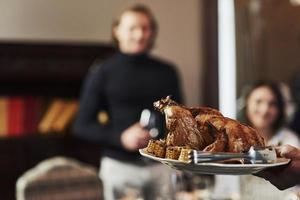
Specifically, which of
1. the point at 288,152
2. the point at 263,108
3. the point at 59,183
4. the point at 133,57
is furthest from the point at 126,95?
the point at 288,152

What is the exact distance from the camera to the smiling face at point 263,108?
2512 mm

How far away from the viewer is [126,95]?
90.8 inches

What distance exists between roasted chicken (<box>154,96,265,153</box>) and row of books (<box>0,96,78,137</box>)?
2.21m

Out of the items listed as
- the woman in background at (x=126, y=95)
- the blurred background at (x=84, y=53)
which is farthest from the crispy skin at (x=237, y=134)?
the blurred background at (x=84, y=53)

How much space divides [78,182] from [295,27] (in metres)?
2.24

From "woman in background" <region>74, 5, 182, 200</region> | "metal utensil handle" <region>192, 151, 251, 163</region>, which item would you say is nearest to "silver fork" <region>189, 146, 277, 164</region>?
"metal utensil handle" <region>192, 151, 251, 163</region>

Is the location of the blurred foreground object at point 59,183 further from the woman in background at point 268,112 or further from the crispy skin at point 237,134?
the crispy skin at point 237,134

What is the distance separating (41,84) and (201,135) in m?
2.37

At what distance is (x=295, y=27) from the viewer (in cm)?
369

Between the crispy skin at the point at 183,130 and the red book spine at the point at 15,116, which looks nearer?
the crispy skin at the point at 183,130

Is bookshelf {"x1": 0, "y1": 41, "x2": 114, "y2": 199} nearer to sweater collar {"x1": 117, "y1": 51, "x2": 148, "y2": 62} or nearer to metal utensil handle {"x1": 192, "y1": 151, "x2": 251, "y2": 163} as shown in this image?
sweater collar {"x1": 117, "y1": 51, "x2": 148, "y2": 62}

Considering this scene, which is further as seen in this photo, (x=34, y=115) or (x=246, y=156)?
(x=34, y=115)

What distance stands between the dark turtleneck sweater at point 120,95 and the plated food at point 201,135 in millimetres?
1302

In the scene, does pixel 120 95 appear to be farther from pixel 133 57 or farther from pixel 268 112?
pixel 268 112
